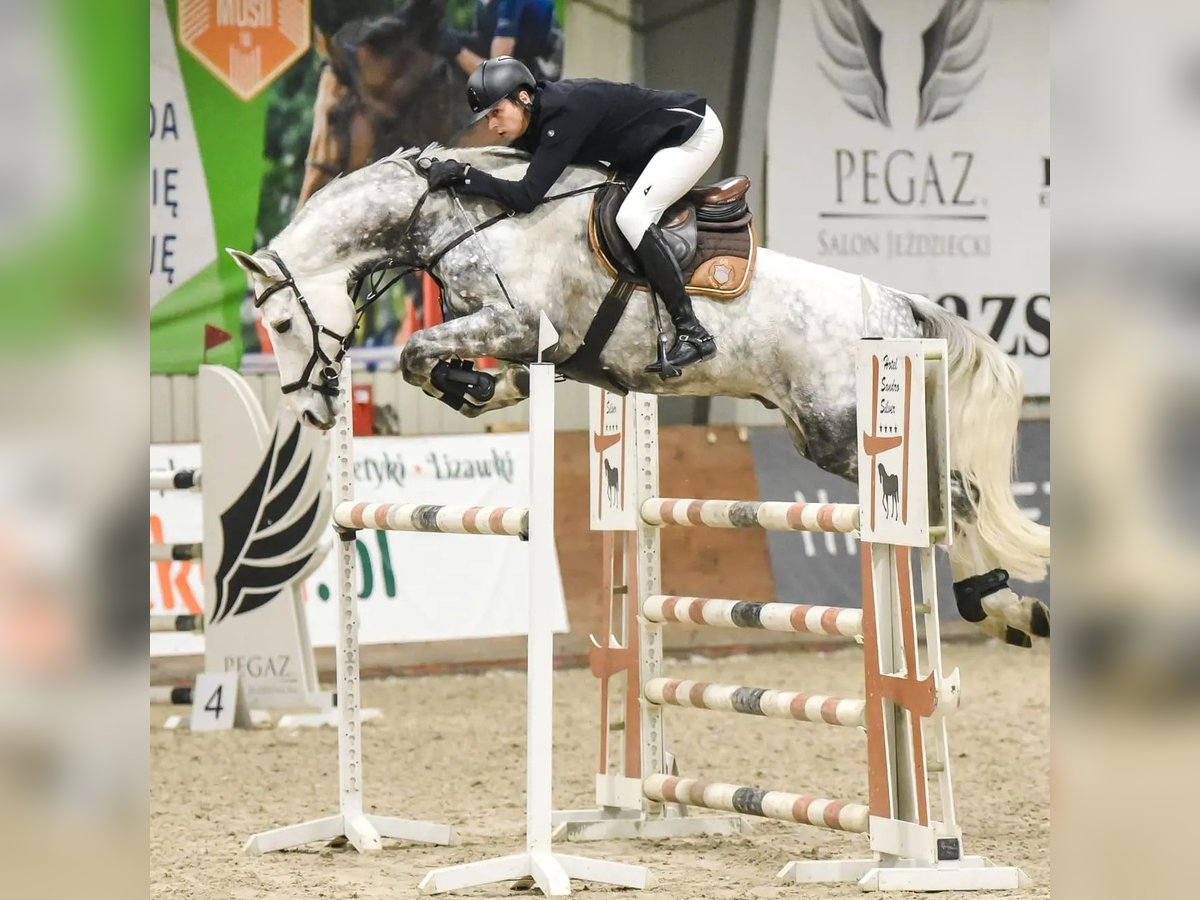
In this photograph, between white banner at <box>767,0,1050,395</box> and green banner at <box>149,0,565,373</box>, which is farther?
white banner at <box>767,0,1050,395</box>

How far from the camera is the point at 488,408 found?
4.04 metres

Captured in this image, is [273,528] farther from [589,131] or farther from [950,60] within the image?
[950,60]

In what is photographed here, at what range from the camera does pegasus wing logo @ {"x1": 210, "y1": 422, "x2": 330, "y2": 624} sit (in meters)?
6.68

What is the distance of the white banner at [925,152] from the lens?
9.62 meters

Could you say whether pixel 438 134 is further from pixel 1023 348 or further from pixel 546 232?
pixel 546 232

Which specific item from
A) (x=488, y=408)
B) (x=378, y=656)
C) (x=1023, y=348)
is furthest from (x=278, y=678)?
(x=1023, y=348)

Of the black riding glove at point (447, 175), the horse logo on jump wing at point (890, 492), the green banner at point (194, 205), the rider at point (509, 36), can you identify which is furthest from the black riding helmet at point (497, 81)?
the rider at point (509, 36)

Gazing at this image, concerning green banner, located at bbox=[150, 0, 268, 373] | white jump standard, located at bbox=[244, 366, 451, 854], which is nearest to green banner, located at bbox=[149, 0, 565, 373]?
green banner, located at bbox=[150, 0, 268, 373]

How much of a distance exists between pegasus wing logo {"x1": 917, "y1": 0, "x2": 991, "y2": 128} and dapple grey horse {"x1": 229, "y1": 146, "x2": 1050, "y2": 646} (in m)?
6.07

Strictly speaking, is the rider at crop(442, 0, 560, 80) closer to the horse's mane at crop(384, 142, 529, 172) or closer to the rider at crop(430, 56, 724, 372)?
the horse's mane at crop(384, 142, 529, 172)

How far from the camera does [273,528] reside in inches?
266

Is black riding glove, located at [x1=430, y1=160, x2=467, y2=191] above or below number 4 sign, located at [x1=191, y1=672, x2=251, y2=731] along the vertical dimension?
above

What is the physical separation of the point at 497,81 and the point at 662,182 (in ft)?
1.56

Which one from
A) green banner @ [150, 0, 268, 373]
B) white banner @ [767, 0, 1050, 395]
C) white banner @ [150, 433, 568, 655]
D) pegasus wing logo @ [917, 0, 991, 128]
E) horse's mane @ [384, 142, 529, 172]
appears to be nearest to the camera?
horse's mane @ [384, 142, 529, 172]
